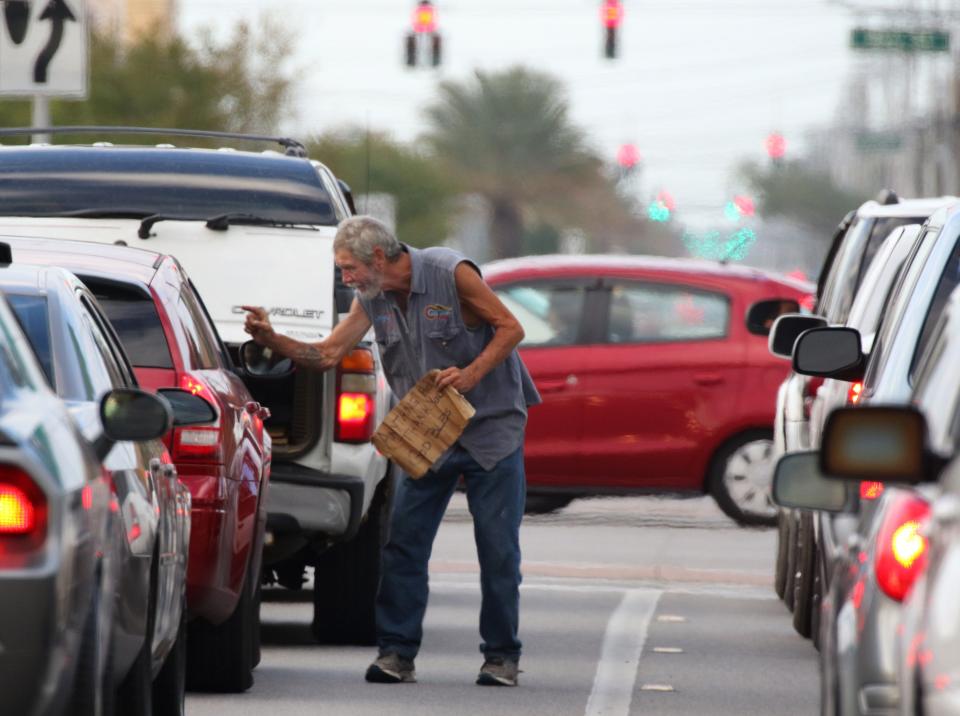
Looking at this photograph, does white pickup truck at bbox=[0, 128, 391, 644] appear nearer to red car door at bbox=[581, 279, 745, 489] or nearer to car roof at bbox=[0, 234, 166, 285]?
car roof at bbox=[0, 234, 166, 285]

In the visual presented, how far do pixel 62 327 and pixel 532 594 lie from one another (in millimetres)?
7115

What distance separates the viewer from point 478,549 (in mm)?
9891

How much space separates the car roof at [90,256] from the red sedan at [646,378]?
29.8ft

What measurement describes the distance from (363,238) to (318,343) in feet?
2.06

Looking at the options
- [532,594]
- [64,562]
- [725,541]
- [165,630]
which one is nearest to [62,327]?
[165,630]

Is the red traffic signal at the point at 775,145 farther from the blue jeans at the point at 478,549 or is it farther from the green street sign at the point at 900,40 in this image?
the blue jeans at the point at 478,549

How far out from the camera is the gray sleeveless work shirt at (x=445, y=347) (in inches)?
383

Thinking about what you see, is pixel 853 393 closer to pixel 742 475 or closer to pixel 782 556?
pixel 782 556

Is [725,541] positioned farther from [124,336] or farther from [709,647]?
[124,336]

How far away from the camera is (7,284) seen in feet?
22.6

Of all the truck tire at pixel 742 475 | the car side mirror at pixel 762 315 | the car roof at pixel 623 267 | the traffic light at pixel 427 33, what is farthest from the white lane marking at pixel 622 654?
the traffic light at pixel 427 33

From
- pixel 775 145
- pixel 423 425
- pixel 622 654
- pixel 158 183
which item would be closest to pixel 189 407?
pixel 423 425

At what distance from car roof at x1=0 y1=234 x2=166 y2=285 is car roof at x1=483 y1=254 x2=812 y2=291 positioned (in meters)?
9.23

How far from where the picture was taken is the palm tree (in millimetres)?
65625
